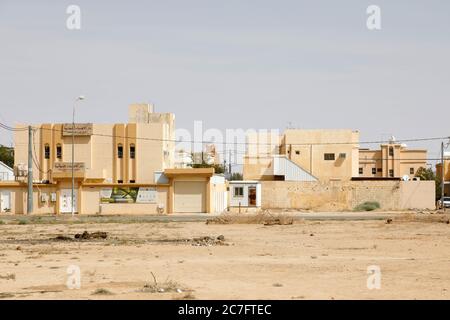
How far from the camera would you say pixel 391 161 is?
387ft

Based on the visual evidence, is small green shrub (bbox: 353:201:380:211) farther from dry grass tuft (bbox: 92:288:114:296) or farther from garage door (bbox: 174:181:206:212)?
dry grass tuft (bbox: 92:288:114:296)

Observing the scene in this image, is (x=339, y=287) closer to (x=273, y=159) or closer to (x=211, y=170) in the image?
(x=211, y=170)

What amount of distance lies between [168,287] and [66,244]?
13746 millimetres

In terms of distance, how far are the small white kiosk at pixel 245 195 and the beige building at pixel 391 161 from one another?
52649 mm

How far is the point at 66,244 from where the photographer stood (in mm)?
29328

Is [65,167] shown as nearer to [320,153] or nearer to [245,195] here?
[245,195]

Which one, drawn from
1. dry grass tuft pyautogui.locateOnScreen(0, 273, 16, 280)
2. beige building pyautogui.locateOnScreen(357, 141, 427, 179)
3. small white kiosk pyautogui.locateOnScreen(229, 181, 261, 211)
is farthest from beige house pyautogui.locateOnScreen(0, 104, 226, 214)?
beige building pyautogui.locateOnScreen(357, 141, 427, 179)

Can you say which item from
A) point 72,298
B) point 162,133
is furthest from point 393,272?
point 162,133

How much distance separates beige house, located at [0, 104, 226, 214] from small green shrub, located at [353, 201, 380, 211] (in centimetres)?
1322

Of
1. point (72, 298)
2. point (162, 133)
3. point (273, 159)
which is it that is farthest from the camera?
point (273, 159)

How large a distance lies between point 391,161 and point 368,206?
4769 cm

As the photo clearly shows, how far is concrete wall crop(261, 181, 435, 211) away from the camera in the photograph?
73.4 m

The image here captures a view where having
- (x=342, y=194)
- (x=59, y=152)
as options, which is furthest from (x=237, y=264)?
(x=59, y=152)

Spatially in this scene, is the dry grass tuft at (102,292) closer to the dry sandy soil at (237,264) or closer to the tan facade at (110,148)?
the dry sandy soil at (237,264)
